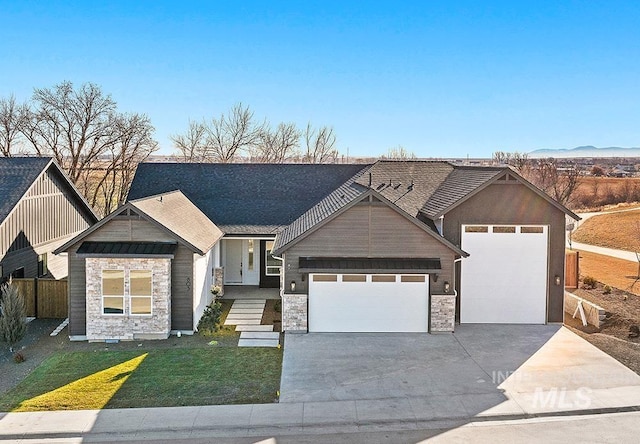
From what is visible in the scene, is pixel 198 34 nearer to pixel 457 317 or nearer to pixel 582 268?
pixel 457 317

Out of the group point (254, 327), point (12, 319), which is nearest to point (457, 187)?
point (254, 327)

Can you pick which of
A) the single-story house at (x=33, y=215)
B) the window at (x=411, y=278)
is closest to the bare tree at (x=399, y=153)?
the single-story house at (x=33, y=215)

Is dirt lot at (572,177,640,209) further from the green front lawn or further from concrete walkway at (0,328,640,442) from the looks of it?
the green front lawn

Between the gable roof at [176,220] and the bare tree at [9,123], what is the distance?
2851 cm

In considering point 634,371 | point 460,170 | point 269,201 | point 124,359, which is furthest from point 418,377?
point 269,201

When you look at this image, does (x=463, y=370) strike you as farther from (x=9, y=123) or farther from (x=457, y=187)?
(x=9, y=123)

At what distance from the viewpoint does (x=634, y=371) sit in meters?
13.2

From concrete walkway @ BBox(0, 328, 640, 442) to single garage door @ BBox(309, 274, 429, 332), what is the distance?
4365 mm

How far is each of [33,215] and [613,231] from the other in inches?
1491

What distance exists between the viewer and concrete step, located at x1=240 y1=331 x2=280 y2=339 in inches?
624

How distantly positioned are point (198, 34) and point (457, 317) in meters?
22.6

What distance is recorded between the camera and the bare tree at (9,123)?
42062 mm

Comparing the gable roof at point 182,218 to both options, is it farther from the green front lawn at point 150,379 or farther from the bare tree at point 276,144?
the bare tree at point 276,144

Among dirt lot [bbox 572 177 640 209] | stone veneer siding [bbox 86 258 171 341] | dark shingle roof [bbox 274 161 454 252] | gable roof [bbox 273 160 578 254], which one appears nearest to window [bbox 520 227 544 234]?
gable roof [bbox 273 160 578 254]
